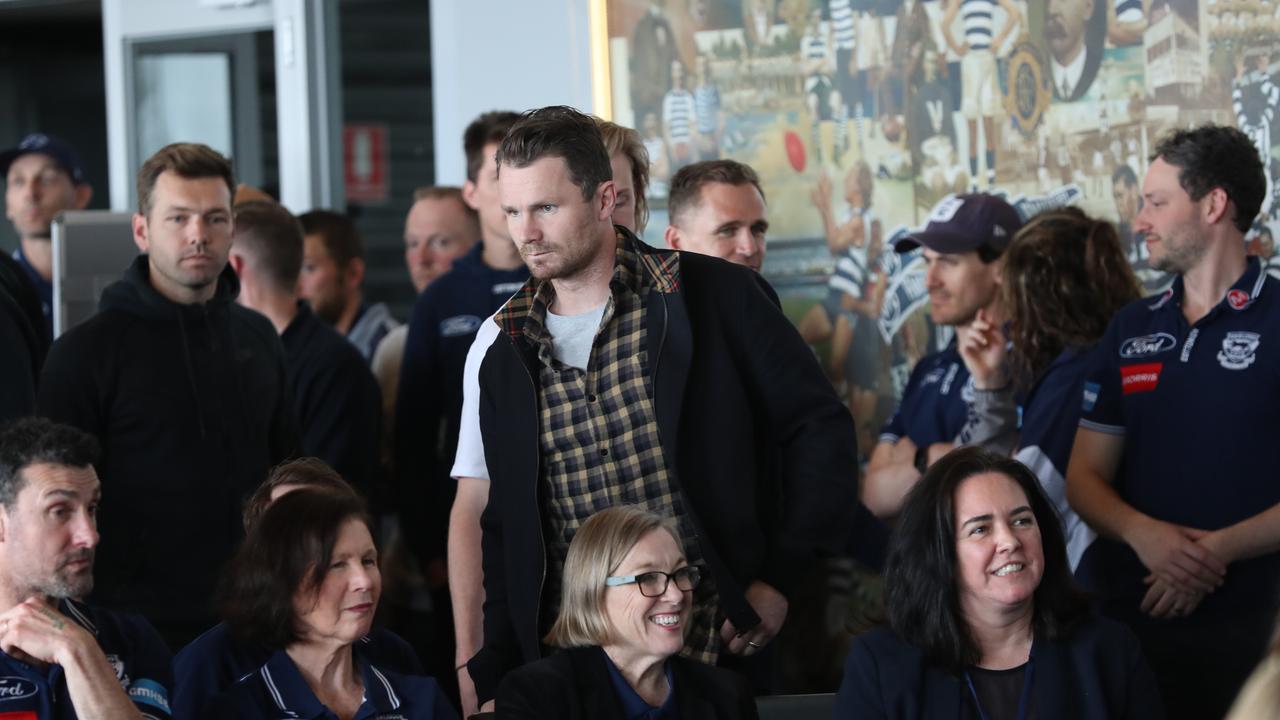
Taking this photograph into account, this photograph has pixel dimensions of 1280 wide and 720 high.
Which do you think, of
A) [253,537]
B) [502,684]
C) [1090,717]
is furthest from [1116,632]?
[253,537]

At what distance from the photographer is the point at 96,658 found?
9.32 feet

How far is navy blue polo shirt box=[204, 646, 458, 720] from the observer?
9.10 feet

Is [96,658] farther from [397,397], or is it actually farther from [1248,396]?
[1248,396]

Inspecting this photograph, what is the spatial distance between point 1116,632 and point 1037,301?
125cm

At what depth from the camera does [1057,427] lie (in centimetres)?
396

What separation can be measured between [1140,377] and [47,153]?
13.4 feet

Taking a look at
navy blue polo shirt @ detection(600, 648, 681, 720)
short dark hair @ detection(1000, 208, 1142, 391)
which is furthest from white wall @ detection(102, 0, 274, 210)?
navy blue polo shirt @ detection(600, 648, 681, 720)

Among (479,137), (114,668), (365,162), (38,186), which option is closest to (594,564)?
(114,668)

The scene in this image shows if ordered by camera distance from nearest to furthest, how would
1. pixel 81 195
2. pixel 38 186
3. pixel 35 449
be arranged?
pixel 35 449 → pixel 38 186 → pixel 81 195

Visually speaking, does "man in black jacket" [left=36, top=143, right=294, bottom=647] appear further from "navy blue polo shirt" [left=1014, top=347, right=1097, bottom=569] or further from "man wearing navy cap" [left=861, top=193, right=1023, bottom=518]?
"navy blue polo shirt" [left=1014, top=347, right=1097, bottom=569]

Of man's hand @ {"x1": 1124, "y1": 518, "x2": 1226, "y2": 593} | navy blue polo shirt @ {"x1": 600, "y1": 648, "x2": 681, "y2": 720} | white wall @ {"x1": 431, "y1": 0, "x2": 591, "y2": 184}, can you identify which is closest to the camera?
navy blue polo shirt @ {"x1": 600, "y1": 648, "x2": 681, "y2": 720}

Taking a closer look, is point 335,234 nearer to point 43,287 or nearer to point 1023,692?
point 43,287

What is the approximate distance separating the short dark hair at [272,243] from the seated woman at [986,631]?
234 cm

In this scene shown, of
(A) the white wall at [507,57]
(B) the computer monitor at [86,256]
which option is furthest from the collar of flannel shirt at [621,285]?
(A) the white wall at [507,57]
